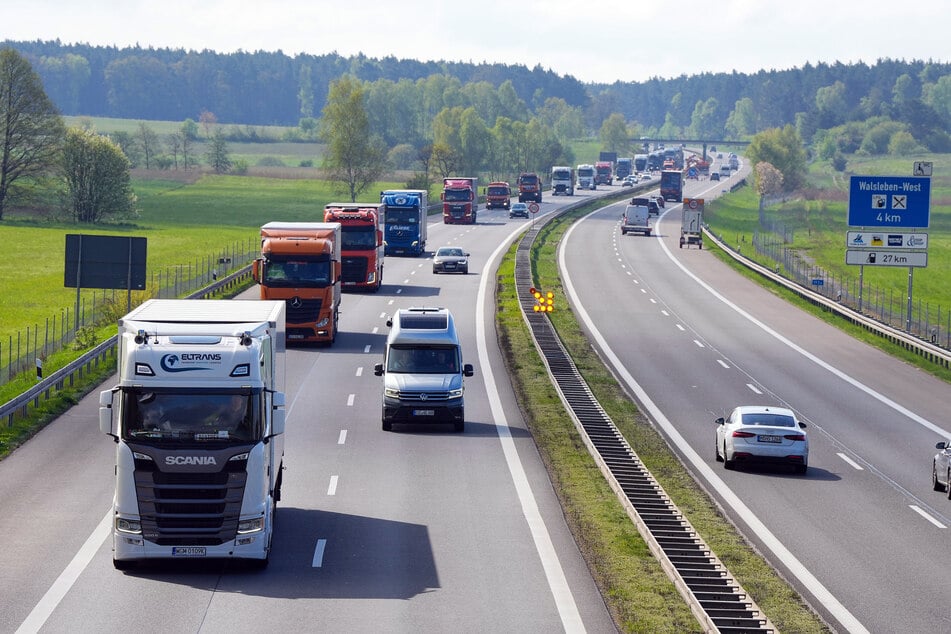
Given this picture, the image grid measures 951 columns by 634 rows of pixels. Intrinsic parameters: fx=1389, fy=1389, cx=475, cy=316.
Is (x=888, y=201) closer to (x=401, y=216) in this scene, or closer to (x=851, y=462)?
(x=851, y=462)

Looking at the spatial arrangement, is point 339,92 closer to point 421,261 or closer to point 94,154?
point 94,154

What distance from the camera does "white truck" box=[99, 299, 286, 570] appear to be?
20.3m

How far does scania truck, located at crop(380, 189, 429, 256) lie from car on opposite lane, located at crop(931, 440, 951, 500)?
56.2 metres

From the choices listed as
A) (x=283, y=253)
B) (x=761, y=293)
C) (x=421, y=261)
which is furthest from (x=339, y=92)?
(x=283, y=253)

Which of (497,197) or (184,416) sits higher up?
(497,197)

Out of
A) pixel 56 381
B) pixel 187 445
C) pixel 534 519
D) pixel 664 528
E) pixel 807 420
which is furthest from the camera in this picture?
pixel 807 420

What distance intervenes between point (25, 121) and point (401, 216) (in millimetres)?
49298

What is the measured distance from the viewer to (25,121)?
11994cm

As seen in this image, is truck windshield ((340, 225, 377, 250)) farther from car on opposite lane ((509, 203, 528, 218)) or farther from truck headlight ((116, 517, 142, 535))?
car on opposite lane ((509, 203, 528, 218))

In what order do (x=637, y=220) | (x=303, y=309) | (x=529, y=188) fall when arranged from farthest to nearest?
1. (x=529, y=188)
2. (x=637, y=220)
3. (x=303, y=309)

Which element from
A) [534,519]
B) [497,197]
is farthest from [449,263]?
[497,197]

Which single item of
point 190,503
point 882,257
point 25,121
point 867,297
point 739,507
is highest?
point 25,121

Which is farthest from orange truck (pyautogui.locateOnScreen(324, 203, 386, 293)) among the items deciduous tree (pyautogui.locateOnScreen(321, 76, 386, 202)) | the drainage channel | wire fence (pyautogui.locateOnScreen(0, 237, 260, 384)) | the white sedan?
deciduous tree (pyautogui.locateOnScreen(321, 76, 386, 202))

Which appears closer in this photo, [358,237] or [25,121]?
[358,237]
